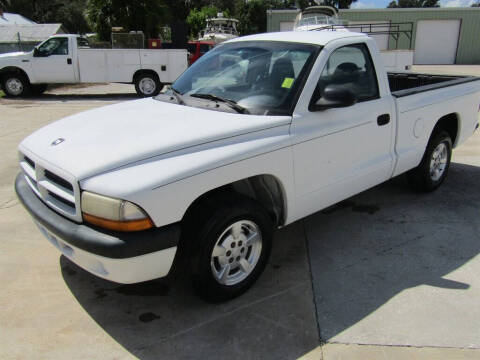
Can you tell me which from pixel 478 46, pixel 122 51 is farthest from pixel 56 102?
pixel 478 46

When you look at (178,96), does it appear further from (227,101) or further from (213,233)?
(213,233)

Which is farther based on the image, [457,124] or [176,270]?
[457,124]

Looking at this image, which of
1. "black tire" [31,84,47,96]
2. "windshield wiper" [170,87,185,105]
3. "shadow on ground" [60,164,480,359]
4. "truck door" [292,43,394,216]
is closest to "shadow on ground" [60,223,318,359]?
"shadow on ground" [60,164,480,359]

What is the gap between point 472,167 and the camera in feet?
20.7

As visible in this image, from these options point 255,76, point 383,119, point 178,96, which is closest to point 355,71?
point 383,119

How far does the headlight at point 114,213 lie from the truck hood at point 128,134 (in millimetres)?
168

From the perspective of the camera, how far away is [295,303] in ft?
10.5

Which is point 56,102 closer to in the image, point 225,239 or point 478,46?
point 225,239

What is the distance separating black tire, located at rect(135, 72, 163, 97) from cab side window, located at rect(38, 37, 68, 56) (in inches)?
94.6

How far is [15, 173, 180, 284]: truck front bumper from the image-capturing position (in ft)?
8.34

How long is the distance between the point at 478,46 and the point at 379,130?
30.9m

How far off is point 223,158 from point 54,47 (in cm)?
1327

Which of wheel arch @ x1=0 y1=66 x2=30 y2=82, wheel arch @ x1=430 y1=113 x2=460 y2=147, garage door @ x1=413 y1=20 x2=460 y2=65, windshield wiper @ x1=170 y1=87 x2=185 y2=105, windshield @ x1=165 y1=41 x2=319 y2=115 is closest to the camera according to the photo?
windshield @ x1=165 y1=41 x2=319 y2=115

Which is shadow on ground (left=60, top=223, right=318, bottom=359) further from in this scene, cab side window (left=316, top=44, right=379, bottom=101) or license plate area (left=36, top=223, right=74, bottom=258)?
cab side window (left=316, top=44, right=379, bottom=101)
